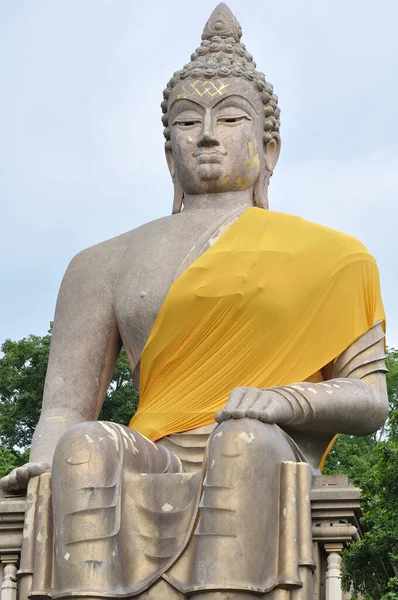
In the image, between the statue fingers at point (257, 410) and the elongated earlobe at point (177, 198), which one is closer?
the statue fingers at point (257, 410)

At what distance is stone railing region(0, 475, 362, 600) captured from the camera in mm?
8688

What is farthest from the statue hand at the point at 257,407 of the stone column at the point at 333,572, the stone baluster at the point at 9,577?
the stone baluster at the point at 9,577

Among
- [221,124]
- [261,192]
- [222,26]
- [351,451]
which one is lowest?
[261,192]

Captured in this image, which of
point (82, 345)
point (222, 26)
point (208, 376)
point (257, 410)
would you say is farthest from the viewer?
point (222, 26)

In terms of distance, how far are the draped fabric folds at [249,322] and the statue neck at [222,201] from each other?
2.18ft

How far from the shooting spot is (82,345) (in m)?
10.1

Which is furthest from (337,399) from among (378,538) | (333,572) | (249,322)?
(378,538)

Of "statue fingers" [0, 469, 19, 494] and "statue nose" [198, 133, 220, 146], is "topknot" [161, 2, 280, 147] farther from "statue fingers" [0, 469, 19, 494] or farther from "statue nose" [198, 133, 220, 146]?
"statue fingers" [0, 469, 19, 494]

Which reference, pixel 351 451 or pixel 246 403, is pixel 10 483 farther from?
pixel 351 451

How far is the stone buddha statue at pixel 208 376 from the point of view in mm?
8312

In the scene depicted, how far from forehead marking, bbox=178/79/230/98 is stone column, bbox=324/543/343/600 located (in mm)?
3312

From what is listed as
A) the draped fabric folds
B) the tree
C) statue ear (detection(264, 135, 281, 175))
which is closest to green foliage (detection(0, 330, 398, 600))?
the tree

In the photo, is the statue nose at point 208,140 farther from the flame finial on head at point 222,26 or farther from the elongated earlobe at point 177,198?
the flame finial on head at point 222,26

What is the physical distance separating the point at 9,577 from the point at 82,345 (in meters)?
1.80
